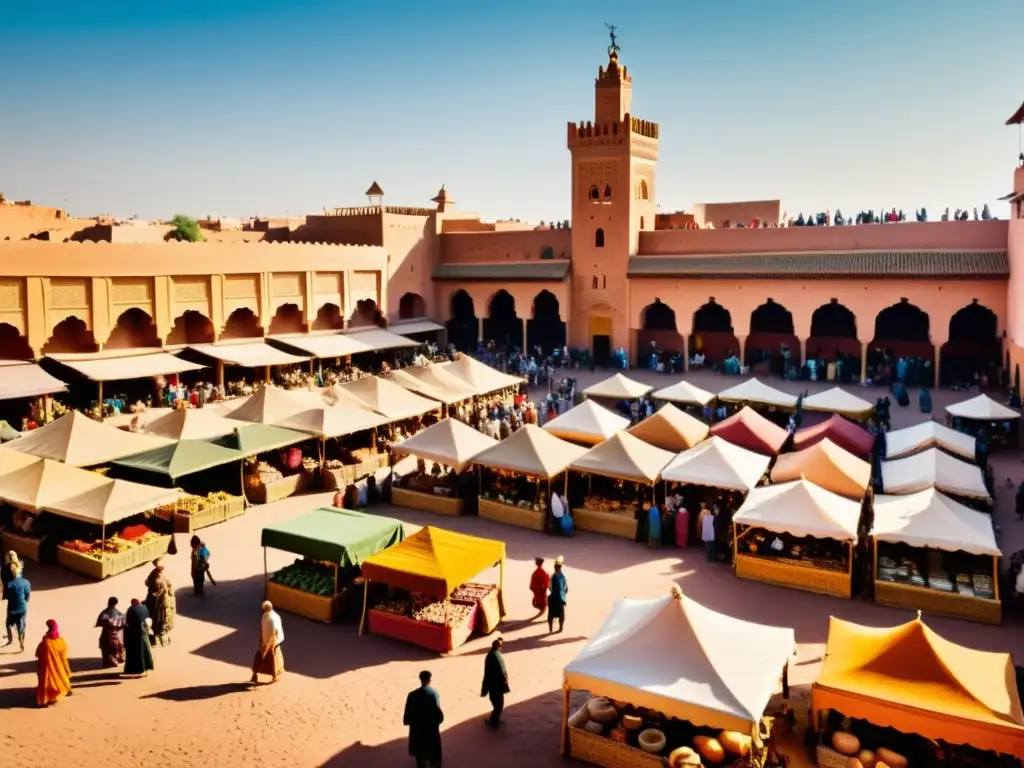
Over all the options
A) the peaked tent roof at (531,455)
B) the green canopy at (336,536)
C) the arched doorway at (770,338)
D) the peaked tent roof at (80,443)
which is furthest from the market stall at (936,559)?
the arched doorway at (770,338)

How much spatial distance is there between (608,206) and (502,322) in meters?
7.27

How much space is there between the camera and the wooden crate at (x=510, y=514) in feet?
46.3

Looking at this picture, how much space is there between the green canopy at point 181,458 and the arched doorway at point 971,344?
2129cm

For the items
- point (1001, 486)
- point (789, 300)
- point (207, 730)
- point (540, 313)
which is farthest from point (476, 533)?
point (540, 313)

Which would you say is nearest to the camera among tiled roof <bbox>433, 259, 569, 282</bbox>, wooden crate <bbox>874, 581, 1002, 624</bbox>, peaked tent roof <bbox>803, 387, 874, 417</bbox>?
wooden crate <bbox>874, 581, 1002, 624</bbox>

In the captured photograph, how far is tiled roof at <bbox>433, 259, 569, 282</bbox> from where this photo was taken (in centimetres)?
3128

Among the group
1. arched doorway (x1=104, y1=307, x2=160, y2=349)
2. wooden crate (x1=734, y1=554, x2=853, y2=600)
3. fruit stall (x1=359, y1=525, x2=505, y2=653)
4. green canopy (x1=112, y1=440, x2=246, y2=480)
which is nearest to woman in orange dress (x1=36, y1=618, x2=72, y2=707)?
fruit stall (x1=359, y1=525, x2=505, y2=653)

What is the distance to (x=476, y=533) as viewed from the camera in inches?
545

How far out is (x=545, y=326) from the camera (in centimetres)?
3425

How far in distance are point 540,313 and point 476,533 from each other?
21276 mm

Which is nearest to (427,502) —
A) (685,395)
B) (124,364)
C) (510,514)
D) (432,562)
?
(510,514)

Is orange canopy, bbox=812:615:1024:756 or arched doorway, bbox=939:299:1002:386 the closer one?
orange canopy, bbox=812:615:1024:756

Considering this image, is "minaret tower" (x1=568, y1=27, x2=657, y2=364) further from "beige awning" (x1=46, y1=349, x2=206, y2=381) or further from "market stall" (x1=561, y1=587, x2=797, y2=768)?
"market stall" (x1=561, y1=587, x2=797, y2=768)

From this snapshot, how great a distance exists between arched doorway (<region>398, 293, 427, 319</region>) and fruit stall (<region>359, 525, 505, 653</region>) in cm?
2399
